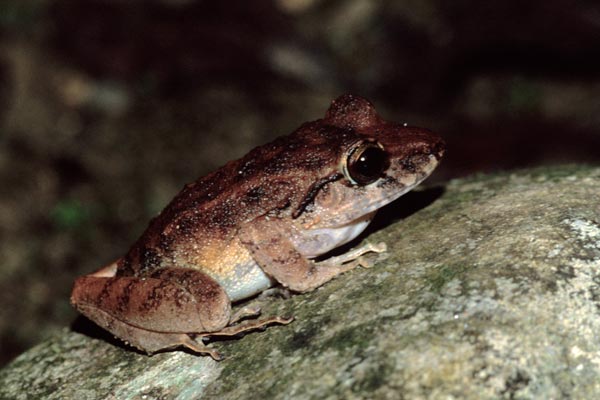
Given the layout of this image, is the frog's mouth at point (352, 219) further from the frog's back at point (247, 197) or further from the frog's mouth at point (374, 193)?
the frog's back at point (247, 197)

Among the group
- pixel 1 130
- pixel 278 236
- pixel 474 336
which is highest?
pixel 1 130

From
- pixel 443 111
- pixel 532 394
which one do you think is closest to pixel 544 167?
pixel 532 394

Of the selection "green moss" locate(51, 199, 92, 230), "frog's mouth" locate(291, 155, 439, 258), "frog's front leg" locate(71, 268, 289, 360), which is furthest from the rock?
"green moss" locate(51, 199, 92, 230)

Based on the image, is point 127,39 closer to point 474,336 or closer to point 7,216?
point 7,216

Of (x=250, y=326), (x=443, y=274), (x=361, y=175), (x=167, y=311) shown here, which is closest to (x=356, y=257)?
(x=361, y=175)

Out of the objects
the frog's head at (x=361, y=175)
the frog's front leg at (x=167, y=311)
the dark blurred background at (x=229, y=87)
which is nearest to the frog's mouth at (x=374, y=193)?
the frog's head at (x=361, y=175)

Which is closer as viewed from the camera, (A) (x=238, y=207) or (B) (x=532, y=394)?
(B) (x=532, y=394)

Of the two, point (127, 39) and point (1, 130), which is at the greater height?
point (127, 39)
